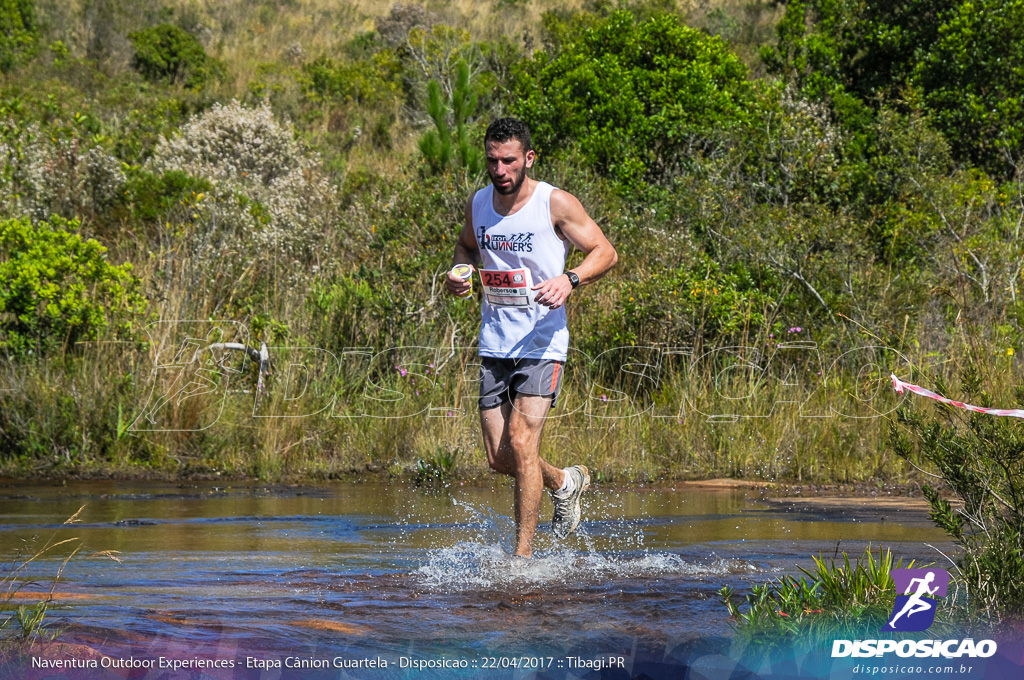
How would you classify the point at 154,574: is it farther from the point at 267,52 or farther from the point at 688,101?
the point at 267,52

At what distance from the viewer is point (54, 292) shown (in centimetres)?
1055

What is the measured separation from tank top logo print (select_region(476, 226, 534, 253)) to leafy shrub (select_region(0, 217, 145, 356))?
5420mm

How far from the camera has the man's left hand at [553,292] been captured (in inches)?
237

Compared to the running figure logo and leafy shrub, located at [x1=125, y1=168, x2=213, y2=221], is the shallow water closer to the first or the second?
the running figure logo

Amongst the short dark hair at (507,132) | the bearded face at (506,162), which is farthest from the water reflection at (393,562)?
the short dark hair at (507,132)

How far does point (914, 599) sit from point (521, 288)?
2.70m

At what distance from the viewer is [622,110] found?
51.1 ft

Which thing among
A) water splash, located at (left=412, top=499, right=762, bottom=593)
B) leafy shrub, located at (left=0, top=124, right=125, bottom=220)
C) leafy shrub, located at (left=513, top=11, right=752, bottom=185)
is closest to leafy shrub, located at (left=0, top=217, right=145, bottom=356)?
leafy shrub, located at (left=0, top=124, right=125, bottom=220)

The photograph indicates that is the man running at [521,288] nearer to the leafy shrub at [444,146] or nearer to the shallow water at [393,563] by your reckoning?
the shallow water at [393,563]

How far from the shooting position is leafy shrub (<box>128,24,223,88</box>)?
89.5 ft

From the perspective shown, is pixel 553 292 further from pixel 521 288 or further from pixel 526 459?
pixel 526 459

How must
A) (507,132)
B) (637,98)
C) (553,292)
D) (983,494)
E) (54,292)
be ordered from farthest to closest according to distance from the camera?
(637,98), (54,292), (507,132), (553,292), (983,494)

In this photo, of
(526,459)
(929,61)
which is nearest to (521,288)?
(526,459)

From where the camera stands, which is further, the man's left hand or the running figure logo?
the man's left hand
